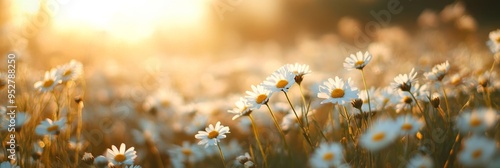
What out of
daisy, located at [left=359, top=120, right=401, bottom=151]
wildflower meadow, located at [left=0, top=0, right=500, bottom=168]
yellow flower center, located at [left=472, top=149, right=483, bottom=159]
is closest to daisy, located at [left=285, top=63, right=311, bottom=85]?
wildflower meadow, located at [left=0, top=0, right=500, bottom=168]

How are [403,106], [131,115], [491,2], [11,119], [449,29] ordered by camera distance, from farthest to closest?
[491,2] < [449,29] < [131,115] < [11,119] < [403,106]

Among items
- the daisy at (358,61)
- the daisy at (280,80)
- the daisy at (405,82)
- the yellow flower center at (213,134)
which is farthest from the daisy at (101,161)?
the daisy at (405,82)

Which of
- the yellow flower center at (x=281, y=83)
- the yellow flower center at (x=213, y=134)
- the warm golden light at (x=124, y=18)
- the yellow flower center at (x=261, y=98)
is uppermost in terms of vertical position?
the warm golden light at (x=124, y=18)

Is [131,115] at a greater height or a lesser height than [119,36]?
lesser

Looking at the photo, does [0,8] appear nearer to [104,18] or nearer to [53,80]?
[104,18]

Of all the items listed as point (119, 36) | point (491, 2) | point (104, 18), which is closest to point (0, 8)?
point (119, 36)

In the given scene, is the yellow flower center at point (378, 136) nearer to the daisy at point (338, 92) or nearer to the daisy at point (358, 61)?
the daisy at point (338, 92)

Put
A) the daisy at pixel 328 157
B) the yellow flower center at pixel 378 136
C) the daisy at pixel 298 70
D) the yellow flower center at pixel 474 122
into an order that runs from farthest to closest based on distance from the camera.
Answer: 1. the daisy at pixel 298 70
2. the daisy at pixel 328 157
3. the yellow flower center at pixel 378 136
4. the yellow flower center at pixel 474 122

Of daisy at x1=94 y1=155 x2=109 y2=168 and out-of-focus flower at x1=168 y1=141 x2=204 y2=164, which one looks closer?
daisy at x1=94 y1=155 x2=109 y2=168

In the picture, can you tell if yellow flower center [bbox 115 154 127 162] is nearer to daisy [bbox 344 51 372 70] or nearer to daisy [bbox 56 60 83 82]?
daisy [bbox 56 60 83 82]
